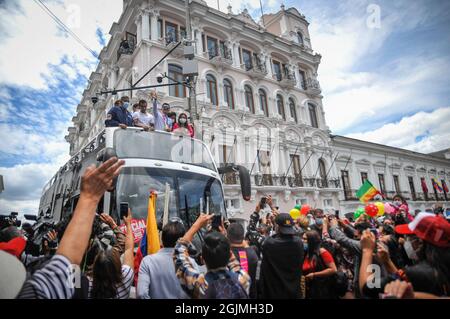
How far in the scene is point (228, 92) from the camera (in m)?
18.2

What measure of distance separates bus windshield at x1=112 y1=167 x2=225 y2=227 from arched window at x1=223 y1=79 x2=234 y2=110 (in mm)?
13171

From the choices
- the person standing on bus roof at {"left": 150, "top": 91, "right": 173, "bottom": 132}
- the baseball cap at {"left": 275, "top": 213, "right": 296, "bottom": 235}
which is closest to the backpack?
the baseball cap at {"left": 275, "top": 213, "right": 296, "bottom": 235}

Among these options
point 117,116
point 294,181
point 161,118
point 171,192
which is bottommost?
point 171,192

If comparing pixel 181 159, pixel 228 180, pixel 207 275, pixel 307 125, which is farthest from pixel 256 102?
pixel 207 275

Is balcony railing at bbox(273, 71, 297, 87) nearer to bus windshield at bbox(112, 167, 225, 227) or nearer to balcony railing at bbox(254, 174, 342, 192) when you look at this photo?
balcony railing at bbox(254, 174, 342, 192)

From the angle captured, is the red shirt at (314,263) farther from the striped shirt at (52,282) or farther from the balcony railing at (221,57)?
the balcony railing at (221,57)

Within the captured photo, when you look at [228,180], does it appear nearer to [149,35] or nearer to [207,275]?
[149,35]

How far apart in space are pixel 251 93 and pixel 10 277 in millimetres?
19136

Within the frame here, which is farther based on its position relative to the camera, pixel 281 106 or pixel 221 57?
pixel 281 106

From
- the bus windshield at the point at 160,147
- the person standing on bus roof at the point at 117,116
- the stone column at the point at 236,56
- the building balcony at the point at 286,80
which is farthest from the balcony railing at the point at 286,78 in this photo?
the person standing on bus roof at the point at 117,116

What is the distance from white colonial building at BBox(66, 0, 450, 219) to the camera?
15617mm

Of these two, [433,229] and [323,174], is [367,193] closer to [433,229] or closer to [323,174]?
[433,229]

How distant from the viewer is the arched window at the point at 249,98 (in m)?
18.9

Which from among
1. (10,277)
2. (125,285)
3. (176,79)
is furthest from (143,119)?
(176,79)
